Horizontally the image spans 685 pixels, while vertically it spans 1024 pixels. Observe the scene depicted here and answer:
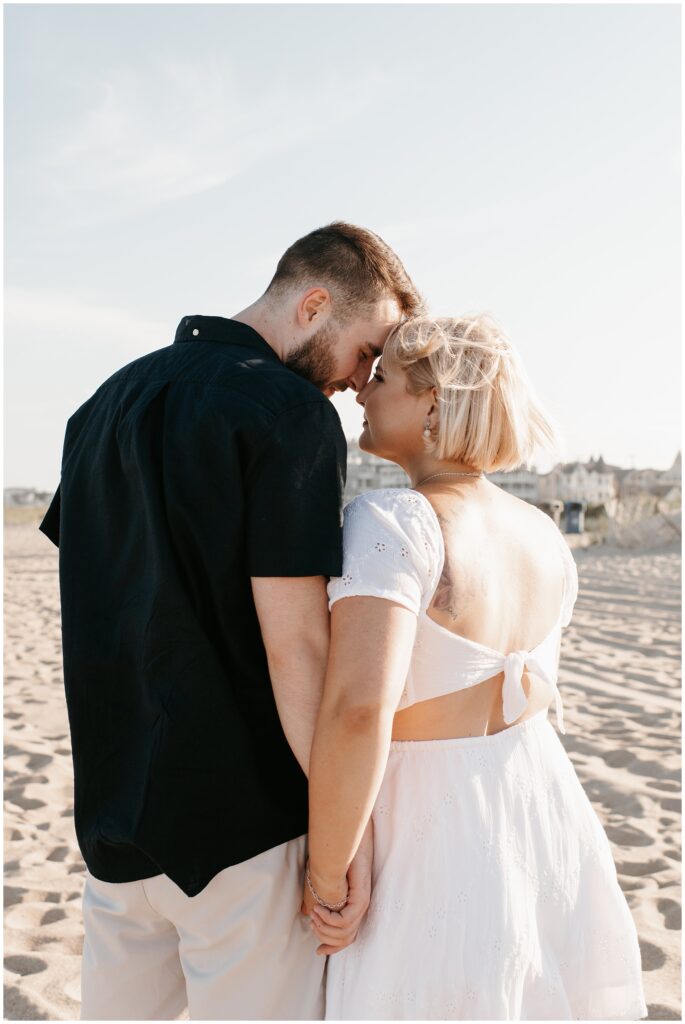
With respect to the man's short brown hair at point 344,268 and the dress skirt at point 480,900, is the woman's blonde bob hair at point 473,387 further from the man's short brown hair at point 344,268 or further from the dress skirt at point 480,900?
the dress skirt at point 480,900

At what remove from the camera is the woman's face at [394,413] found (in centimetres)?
202

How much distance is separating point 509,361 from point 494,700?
727 millimetres

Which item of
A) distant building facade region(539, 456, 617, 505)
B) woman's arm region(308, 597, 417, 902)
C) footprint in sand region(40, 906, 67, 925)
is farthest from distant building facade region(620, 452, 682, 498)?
woman's arm region(308, 597, 417, 902)

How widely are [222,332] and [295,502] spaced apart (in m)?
0.48

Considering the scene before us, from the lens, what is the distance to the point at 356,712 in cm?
161

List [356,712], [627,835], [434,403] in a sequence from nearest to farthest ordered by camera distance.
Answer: [356,712], [434,403], [627,835]

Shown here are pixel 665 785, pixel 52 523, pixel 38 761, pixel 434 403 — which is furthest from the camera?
pixel 38 761

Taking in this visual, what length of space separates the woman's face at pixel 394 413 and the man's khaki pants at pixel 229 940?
894 millimetres

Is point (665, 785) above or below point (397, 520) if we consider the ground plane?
below

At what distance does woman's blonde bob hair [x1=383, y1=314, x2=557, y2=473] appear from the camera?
6.24 feet

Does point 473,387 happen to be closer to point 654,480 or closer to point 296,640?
point 296,640

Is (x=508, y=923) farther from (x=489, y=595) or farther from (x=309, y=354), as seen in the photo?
(x=309, y=354)

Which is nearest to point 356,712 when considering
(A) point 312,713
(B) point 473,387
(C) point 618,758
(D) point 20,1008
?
(A) point 312,713

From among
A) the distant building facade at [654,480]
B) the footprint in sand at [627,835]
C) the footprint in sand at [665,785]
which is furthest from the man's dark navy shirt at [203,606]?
the distant building facade at [654,480]
